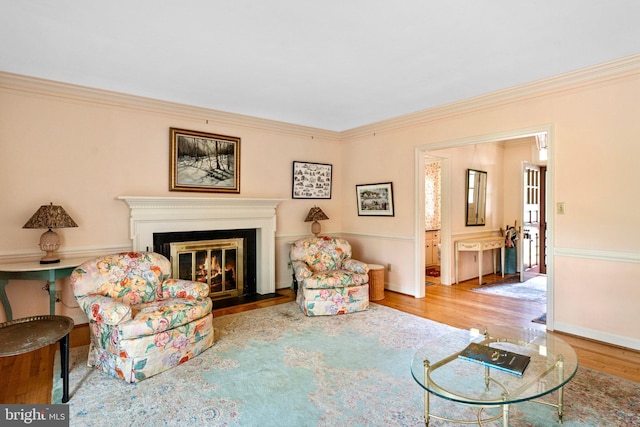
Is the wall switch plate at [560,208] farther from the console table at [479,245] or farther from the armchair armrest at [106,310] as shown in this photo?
the armchair armrest at [106,310]

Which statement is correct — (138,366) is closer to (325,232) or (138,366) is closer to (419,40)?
(419,40)

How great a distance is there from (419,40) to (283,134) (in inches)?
118

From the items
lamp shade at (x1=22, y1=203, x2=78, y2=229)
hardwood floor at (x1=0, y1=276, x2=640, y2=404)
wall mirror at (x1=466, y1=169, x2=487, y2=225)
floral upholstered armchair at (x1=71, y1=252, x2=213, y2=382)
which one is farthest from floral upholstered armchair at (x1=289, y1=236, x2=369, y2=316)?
wall mirror at (x1=466, y1=169, x2=487, y2=225)

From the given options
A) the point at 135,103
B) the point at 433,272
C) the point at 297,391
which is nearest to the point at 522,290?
the point at 433,272

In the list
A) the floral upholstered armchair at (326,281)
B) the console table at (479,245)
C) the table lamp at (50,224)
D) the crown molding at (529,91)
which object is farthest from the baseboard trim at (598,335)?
the table lamp at (50,224)

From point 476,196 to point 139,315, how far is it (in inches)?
219

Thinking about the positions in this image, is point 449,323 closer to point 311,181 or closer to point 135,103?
point 311,181

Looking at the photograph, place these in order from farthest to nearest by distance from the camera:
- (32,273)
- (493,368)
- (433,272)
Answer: (433,272), (32,273), (493,368)

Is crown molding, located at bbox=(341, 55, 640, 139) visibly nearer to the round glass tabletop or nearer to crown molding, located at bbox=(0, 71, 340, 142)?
crown molding, located at bbox=(0, 71, 340, 142)

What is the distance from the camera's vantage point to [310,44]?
2730 millimetres

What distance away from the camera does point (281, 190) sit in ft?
17.6

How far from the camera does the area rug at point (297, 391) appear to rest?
7.06 feet

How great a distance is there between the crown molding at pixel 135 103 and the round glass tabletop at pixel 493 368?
12.5 feet
